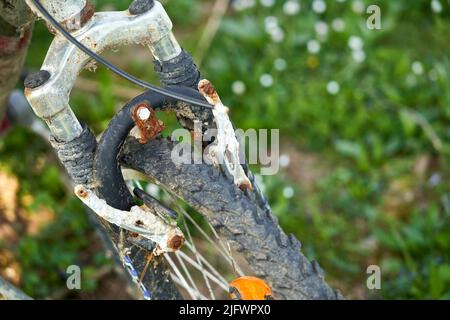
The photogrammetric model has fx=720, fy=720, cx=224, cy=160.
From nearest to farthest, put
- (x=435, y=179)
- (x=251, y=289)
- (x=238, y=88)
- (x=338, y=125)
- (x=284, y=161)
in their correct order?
(x=251, y=289)
(x=435, y=179)
(x=284, y=161)
(x=338, y=125)
(x=238, y=88)

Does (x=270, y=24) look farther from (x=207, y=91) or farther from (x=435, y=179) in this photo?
(x=207, y=91)

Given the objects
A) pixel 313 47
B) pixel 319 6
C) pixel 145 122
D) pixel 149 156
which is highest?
pixel 145 122

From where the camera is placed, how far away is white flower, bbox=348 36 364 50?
362 centimetres

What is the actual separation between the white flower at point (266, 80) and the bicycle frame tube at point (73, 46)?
1.79 metres

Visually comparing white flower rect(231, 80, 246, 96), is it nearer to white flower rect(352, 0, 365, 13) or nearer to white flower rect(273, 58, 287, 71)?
white flower rect(273, 58, 287, 71)

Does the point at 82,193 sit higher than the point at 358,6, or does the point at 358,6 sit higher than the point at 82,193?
the point at 82,193

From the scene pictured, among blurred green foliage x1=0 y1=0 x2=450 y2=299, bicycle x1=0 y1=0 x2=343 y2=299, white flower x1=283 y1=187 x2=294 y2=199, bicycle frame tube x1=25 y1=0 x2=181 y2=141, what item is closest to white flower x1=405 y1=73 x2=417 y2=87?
blurred green foliage x1=0 y1=0 x2=450 y2=299

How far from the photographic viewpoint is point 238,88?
357cm

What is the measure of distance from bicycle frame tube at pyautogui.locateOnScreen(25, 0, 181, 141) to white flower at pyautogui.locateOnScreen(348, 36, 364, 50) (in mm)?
1973

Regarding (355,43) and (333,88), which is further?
(355,43)

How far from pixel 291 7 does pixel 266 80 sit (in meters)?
0.47

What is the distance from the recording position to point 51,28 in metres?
1.76

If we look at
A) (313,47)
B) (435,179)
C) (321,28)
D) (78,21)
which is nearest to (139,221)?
(78,21)
